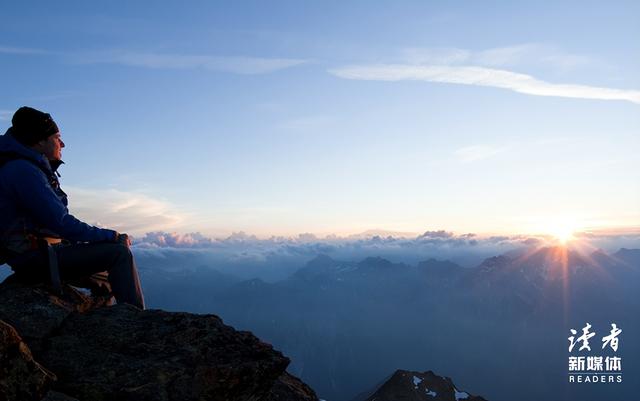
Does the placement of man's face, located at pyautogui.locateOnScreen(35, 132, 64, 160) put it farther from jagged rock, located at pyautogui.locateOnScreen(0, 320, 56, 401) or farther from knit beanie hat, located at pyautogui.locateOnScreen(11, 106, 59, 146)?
jagged rock, located at pyautogui.locateOnScreen(0, 320, 56, 401)

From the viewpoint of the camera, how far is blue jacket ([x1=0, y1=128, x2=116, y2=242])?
9.47 metres

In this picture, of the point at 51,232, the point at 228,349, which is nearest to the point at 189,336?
the point at 228,349

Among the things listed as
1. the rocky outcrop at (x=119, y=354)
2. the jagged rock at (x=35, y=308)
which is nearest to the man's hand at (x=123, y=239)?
the rocky outcrop at (x=119, y=354)

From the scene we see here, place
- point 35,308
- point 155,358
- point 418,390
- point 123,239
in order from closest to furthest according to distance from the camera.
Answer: point 155,358
point 35,308
point 123,239
point 418,390

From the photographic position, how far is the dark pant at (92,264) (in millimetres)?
10177

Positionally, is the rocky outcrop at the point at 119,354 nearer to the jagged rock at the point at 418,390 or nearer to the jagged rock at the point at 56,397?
the jagged rock at the point at 56,397

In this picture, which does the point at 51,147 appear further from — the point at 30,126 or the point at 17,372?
the point at 17,372

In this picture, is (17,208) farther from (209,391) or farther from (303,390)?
(303,390)

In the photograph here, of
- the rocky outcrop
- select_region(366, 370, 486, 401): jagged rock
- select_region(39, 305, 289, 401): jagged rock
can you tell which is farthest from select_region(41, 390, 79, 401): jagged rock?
select_region(366, 370, 486, 401): jagged rock

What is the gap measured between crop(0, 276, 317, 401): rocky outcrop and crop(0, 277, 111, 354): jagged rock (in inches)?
0.7

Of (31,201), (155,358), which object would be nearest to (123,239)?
(31,201)

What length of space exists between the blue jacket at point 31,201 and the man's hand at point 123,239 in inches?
16.1

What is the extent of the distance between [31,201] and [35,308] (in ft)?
7.57

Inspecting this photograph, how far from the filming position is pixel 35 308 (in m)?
9.85
